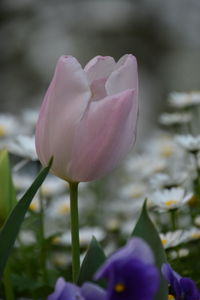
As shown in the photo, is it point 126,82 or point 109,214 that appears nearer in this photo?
point 126,82

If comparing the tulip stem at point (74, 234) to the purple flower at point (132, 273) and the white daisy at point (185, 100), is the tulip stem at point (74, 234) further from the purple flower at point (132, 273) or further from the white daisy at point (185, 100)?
the white daisy at point (185, 100)

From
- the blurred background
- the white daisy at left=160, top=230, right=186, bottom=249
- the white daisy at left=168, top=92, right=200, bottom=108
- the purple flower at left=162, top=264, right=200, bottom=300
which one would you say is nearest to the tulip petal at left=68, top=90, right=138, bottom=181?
the purple flower at left=162, top=264, right=200, bottom=300

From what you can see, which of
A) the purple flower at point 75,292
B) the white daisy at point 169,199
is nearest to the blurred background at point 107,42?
the white daisy at point 169,199

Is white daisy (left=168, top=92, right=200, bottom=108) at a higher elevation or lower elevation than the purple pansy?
higher

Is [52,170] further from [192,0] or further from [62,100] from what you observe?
[192,0]

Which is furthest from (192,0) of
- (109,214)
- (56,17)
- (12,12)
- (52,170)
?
(52,170)

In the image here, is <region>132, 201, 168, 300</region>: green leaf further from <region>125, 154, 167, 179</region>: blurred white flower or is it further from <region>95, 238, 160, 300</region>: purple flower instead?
<region>125, 154, 167, 179</region>: blurred white flower

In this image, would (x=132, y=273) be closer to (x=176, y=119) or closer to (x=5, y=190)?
(x=5, y=190)

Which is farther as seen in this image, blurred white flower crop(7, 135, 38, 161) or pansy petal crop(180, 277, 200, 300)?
blurred white flower crop(7, 135, 38, 161)
